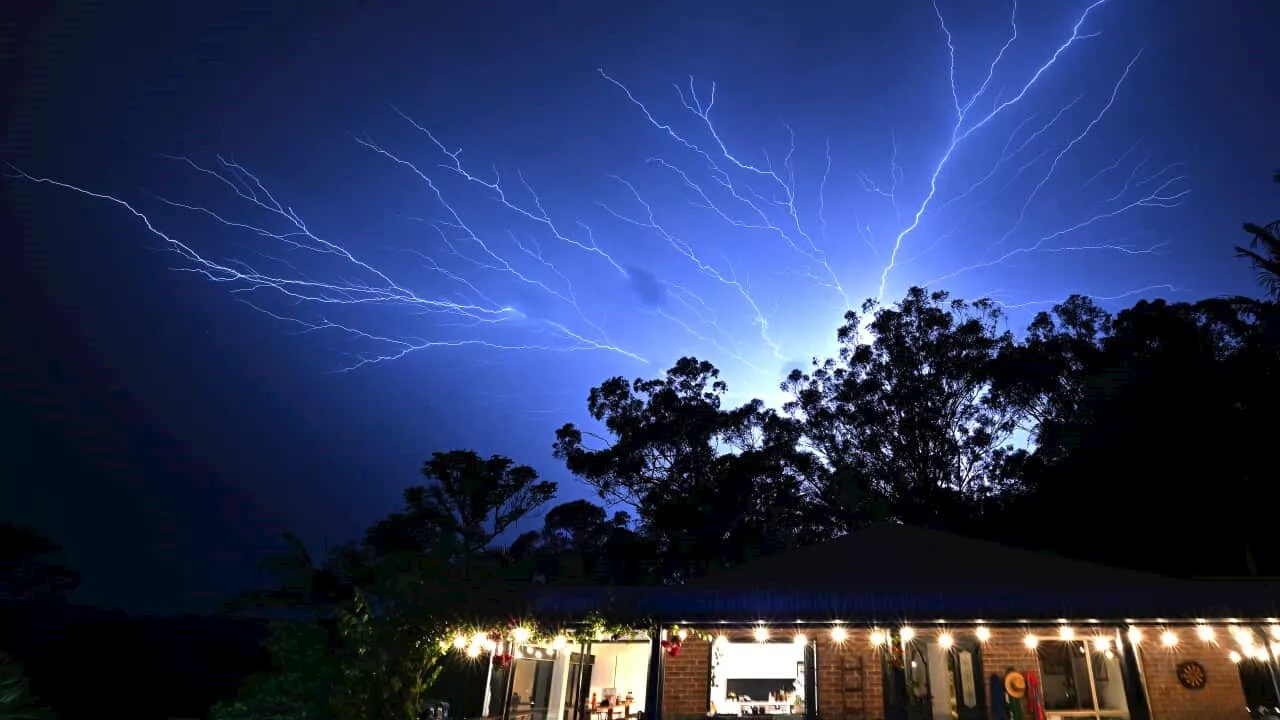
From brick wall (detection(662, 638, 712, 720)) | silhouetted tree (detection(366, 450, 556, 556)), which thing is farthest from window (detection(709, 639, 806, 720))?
silhouetted tree (detection(366, 450, 556, 556))

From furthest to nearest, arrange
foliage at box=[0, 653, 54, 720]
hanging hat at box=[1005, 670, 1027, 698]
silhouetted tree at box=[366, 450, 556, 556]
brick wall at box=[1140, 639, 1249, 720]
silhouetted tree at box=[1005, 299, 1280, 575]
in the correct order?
silhouetted tree at box=[366, 450, 556, 556] → silhouetted tree at box=[1005, 299, 1280, 575] → hanging hat at box=[1005, 670, 1027, 698] → brick wall at box=[1140, 639, 1249, 720] → foliage at box=[0, 653, 54, 720]

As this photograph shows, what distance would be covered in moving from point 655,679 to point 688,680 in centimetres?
352

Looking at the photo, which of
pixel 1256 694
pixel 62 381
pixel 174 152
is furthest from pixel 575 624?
pixel 62 381

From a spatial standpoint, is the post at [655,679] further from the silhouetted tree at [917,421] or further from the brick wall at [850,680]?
the silhouetted tree at [917,421]

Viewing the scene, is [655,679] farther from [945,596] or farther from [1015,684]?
[1015,684]

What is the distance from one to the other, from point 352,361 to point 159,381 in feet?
73.7

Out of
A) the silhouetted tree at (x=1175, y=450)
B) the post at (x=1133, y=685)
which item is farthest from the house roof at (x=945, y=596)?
the silhouetted tree at (x=1175, y=450)

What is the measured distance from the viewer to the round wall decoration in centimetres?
967

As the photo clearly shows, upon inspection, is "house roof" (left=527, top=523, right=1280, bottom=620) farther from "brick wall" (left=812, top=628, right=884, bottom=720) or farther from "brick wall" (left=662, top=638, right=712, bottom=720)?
"brick wall" (left=662, top=638, right=712, bottom=720)

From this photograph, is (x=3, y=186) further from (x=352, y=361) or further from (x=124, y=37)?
(x=352, y=361)

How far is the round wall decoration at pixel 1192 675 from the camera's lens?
9.67 m

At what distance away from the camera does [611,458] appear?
26438 millimetres

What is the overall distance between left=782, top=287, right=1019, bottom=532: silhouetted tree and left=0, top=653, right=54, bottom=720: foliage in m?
22.2

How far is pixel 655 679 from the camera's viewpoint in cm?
781
